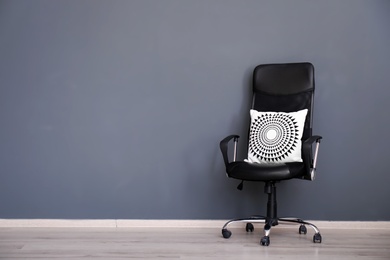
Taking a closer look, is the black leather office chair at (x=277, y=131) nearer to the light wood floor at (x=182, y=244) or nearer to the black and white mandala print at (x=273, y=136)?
the black and white mandala print at (x=273, y=136)

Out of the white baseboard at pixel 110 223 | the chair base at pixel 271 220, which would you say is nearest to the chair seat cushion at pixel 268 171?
the chair base at pixel 271 220

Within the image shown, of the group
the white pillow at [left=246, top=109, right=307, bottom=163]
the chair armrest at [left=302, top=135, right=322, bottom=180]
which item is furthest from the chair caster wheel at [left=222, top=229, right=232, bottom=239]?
the chair armrest at [left=302, top=135, right=322, bottom=180]

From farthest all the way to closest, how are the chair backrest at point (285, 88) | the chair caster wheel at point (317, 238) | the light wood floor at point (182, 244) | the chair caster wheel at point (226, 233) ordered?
1. the chair backrest at point (285, 88)
2. the chair caster wheel at point (226, 233)
3. the chair caster wheel at point (317, 238)
4. the light wood floor at point (182, 244)

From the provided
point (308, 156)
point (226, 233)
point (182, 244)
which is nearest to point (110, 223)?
point (182, 244)

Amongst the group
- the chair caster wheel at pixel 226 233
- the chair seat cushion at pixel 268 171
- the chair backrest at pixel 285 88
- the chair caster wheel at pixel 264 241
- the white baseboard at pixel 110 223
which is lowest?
the white baseboard at pixel 110 223

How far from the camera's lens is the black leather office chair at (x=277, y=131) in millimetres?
3267

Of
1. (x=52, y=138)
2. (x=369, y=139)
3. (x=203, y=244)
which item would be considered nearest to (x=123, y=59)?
(x=52, y=138)

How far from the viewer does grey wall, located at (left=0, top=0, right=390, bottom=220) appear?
12.3 ft

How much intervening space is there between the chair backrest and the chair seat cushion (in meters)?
0.36

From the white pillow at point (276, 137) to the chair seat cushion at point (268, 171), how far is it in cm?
19

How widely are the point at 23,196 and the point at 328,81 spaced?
8.16 ft

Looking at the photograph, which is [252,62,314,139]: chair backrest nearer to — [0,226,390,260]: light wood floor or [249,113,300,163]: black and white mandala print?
[249,113,300,163]: black and white mandala print

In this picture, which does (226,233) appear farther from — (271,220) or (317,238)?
(317,238)

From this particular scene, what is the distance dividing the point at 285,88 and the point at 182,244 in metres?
1.35
